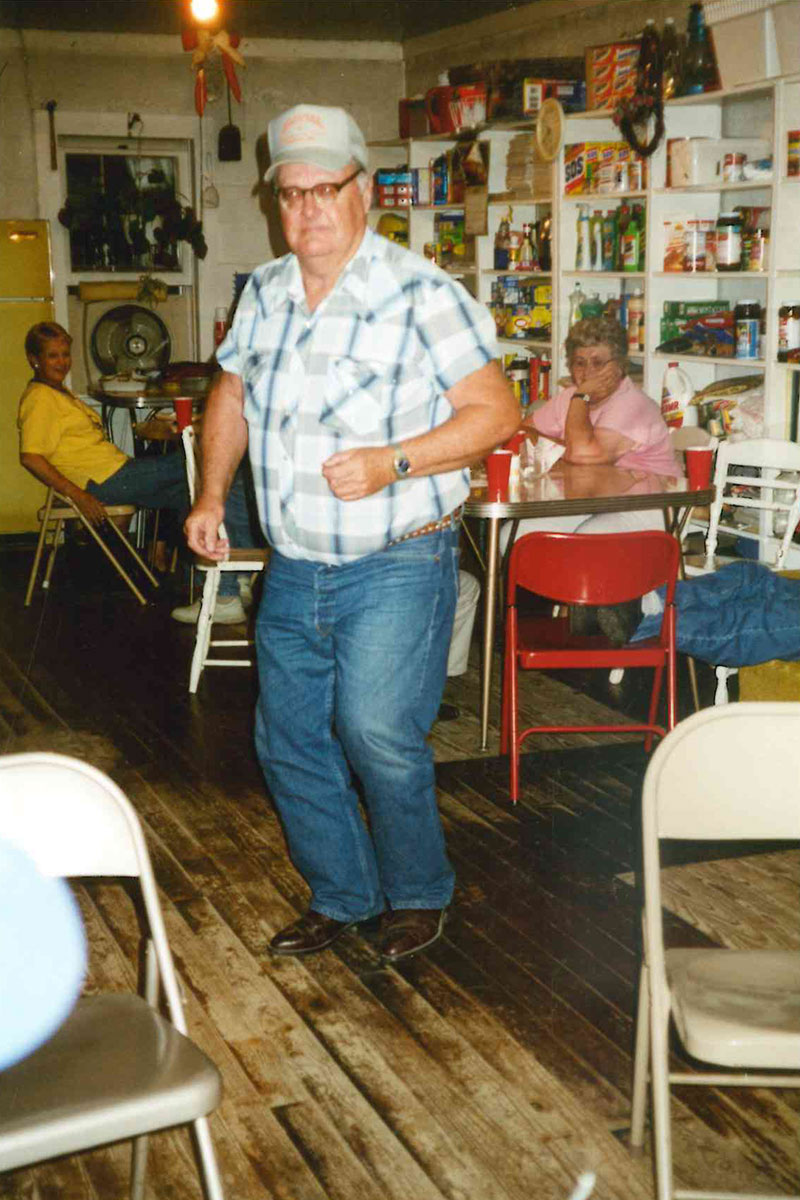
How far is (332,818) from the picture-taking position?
2764 millimetres

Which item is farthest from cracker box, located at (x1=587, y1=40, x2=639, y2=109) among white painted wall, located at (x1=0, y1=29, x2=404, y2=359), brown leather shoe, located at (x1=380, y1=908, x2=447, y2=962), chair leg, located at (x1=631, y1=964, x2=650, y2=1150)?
chair leg, located at (x1=631, y1=964, x2=650, y2=1150)

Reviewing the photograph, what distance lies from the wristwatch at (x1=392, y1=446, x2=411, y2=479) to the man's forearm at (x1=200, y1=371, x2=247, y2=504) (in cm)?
47

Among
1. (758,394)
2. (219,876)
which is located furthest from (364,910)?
(758,394)

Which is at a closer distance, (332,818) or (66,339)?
(332,818)

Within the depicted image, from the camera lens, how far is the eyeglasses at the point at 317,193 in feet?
8.03

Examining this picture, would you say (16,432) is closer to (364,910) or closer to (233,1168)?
(364,910)

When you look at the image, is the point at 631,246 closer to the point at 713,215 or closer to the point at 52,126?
the point at 713,215

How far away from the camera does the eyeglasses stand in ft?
8.03

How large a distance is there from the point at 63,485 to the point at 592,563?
134 inches

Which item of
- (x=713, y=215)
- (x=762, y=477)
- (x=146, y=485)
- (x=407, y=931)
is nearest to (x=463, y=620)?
(x=762, y=477)

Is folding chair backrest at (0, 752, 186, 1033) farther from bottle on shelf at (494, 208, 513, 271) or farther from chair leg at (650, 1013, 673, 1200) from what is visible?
bottle on shelf at (494, 208, 513, 271)

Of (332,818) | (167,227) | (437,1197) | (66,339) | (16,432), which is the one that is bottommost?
(437,1197)

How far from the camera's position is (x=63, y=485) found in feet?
20.4

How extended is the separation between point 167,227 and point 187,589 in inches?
Result: 115
